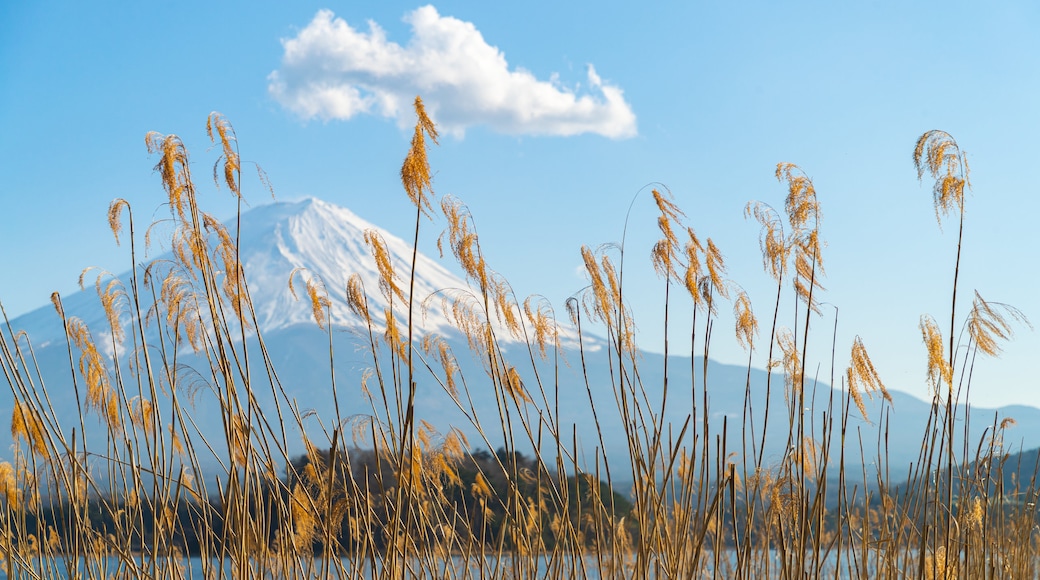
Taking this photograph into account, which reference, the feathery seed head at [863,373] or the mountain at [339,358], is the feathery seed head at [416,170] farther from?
the mountain at [339,358]

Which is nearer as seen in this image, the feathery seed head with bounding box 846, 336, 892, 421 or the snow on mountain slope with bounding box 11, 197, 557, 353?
the feathery seed head with bounding box 846, 336, 892, 421

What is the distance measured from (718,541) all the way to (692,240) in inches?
25.5

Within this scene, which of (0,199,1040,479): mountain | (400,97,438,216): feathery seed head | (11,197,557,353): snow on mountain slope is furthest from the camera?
(11,197,557,353): snow on mountain slope

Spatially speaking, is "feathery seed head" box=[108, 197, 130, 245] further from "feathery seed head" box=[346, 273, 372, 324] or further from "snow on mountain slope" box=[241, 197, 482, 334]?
"snow on mountain slope" box=[241, 197, 482, 334]

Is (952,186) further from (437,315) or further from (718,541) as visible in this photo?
(437,315)

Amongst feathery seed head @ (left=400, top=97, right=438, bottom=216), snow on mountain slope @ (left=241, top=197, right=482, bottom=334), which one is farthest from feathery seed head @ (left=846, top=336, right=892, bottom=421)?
snow on mountain slope @ (left=241, top=197, right=482, bottom=334)

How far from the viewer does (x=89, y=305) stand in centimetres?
10525

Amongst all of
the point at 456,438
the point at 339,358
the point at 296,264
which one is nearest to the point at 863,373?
the point at 456,438

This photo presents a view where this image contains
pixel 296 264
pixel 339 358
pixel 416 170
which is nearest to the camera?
pixel 416 170

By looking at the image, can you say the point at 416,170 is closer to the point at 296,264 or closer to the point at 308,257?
the point at 296,264

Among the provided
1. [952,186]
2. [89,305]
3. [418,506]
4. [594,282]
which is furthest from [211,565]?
[89,305]

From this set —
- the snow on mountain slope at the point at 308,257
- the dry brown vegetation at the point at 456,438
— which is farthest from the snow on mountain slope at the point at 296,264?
the dry brown vegetation at the point at 456,438

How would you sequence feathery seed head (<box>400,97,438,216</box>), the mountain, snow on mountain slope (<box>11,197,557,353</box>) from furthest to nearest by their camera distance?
snow on mountain slope (<box>11,197,557,353</box>)
the mountain
feathery seed head (<box>400,97,438,216</box>)

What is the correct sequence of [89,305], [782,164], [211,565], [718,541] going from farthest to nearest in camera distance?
[89,305] < [211,565] < [782,164] < [718,541]
